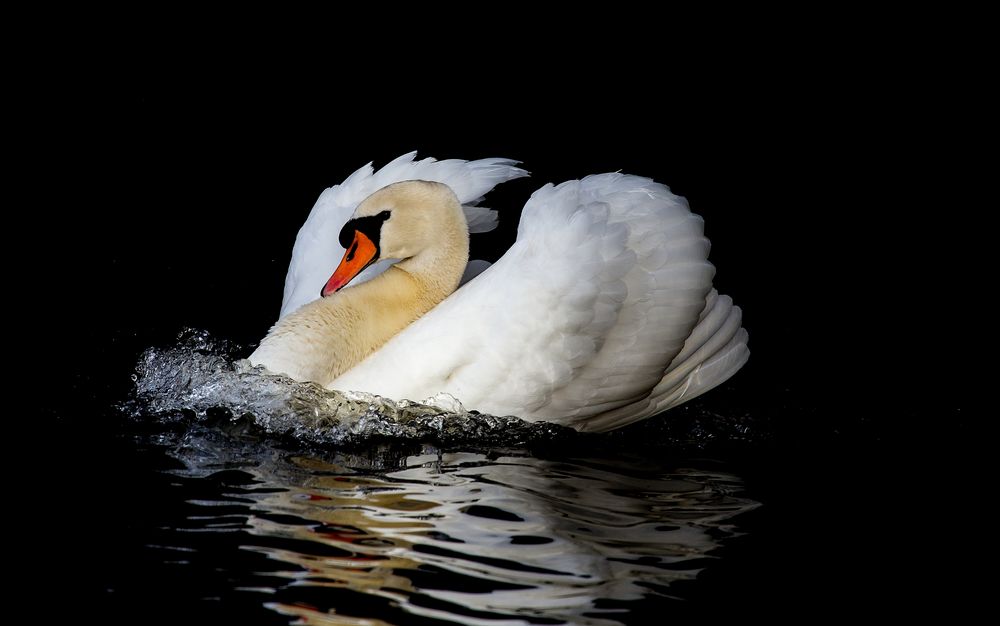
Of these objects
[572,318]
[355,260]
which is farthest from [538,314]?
[355,260]

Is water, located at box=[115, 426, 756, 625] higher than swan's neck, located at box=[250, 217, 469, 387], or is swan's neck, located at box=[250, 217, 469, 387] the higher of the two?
swan's neck, located at box=[250, 217, 469, 387]

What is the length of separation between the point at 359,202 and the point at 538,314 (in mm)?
1830

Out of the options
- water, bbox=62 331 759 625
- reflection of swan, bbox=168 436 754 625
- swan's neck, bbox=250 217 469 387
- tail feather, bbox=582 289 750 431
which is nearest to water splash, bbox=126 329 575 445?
water, bbox=62 331 759 625

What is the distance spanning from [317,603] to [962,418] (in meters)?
4.15

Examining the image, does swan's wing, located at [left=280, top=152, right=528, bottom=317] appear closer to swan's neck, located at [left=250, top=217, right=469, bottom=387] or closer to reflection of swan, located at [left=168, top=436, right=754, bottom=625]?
swan's neck, located at [left=250, top=217, right=469, bottom=387]

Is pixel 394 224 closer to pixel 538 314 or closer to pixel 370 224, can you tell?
pixel 370 224

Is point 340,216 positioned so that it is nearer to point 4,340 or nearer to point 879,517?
point 4,340

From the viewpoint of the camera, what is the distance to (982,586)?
4.19 m

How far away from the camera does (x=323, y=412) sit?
18.9ft

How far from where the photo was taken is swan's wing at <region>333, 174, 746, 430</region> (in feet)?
18.7

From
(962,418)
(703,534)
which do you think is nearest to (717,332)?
(962,418)

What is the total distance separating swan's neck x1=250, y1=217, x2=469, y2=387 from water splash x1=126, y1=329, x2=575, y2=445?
4.8 inches

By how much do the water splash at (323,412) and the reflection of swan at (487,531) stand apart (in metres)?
0.26

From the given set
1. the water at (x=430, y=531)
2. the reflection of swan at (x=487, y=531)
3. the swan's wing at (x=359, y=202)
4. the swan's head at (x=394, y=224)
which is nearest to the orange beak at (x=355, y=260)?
the swan's head at (x=394, y=224)
